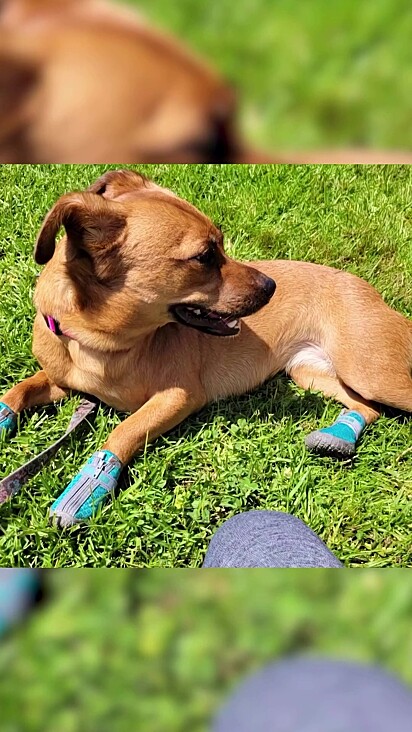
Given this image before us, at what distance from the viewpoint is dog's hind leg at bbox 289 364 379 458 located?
330 cm

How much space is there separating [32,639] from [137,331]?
2505 millimetres

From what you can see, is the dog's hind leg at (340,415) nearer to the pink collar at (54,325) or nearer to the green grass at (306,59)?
the pink collar at (54,325)

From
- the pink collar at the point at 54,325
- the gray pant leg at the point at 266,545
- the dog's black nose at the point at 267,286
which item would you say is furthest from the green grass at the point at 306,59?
the dog's black nose at the point at 267,286

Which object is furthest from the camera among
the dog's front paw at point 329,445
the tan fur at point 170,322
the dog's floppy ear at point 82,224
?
the dog's front paw at point 329,445

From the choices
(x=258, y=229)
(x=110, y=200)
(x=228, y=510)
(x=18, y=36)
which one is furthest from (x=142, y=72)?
(x=258, y=229)

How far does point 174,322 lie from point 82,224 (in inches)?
33.6

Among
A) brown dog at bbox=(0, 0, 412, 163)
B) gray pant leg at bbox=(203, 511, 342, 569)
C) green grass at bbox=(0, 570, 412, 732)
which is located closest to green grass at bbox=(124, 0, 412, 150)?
brown dog at bbox=(0, 0, 412, 163)

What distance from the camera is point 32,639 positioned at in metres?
0.59

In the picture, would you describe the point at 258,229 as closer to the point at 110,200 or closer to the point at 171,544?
the point at 110,200

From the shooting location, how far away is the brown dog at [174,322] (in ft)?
9.05

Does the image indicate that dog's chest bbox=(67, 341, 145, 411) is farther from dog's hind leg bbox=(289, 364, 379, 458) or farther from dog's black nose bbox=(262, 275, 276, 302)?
dog's hind leg bbox=(289, 364, 379, 458)

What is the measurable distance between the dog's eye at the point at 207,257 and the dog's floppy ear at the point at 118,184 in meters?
0.42

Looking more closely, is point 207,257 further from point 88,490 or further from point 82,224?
point 88,490

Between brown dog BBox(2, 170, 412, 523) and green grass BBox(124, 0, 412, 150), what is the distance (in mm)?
2176
